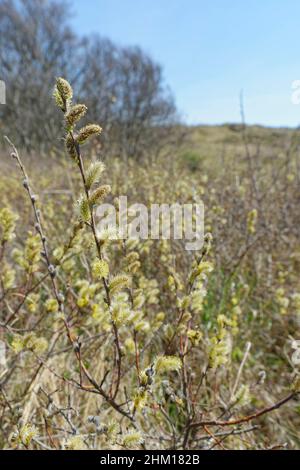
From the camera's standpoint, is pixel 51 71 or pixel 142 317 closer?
pixel 142 317

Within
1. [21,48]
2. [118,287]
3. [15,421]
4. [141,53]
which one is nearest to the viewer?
[118,287]

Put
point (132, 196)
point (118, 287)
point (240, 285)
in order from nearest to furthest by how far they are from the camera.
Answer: point (118, 287) → point (240, 285) → point (132, 196)

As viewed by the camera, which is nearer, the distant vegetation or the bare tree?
the distant vegetation

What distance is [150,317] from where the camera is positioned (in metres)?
2.10

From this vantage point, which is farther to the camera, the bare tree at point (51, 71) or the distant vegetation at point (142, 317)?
the bare tree at point (51, 71)

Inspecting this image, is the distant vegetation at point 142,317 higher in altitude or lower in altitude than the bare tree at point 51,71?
lower

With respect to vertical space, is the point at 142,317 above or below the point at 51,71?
below

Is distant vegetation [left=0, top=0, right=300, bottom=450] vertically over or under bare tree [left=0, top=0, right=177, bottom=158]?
under

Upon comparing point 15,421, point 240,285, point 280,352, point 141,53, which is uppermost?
point 141,53

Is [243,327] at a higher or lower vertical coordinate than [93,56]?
lower

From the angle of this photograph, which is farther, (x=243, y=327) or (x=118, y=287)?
(x=243, y=327)
